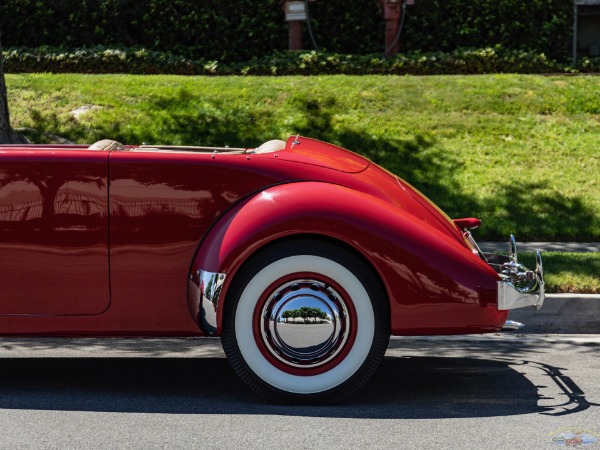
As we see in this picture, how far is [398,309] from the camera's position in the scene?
17.3 ft

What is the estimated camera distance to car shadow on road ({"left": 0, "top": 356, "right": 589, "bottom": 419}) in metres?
5.33

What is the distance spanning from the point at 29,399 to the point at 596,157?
809 centimetres

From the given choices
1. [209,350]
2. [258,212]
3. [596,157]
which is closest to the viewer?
[258,212]

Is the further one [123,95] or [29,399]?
[123,95]

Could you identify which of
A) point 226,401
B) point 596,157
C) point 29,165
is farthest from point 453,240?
point 596,157

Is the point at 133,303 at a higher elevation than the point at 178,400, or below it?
higher

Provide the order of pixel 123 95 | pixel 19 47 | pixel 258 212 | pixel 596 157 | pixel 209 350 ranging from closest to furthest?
pixel 258 212, pixel 209 350, pixel 596 157, pixel 123 95, pixel 19 47

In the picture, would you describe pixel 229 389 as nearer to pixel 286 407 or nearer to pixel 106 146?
pixel 286 407

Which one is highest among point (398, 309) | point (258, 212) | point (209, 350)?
point (258, 212)

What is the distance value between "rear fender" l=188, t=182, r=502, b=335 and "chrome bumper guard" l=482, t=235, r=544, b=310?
0.30 feet

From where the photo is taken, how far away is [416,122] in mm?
12938


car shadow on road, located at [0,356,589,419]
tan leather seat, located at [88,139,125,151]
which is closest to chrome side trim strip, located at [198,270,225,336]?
car shadow on road, located at [0,356,589,419]

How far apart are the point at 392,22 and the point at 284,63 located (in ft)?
6.84

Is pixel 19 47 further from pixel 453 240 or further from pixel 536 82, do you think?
pixel 453 240
